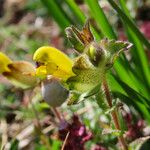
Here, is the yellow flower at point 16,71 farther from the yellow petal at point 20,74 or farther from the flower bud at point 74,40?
the flower bud at point 74,40

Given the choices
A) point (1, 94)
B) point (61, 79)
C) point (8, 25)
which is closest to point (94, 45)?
point (61, 79)

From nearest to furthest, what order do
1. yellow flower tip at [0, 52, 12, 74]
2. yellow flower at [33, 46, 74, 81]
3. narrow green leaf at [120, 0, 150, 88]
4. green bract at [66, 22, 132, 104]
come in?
green bract at [66, 22, 132, 104] < yellow flower at [33, 46, 74, 81] < yellow flower tip at [0, 52, 12, 74] < narrow green leaf at [120, 0, 150, 88]

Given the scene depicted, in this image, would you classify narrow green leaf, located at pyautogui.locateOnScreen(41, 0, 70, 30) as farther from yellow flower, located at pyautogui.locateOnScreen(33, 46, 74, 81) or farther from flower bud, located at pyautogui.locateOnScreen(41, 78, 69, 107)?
yellow flower, located at pyautogui.locateOnScreen(33, 46, 74, 81)

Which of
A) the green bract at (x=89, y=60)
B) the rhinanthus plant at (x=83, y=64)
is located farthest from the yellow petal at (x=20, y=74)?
the green bract at (x=89, y=60)

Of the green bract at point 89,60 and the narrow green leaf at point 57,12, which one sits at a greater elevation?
the narrow green leaf at point 57,12

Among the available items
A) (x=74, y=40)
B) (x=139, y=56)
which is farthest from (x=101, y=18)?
(x=74, y=40)

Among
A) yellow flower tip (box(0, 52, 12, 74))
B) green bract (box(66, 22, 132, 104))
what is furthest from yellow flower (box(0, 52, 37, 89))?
green bract (box(66, 22, 132, 104))

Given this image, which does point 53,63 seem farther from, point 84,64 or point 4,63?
point 4,63
